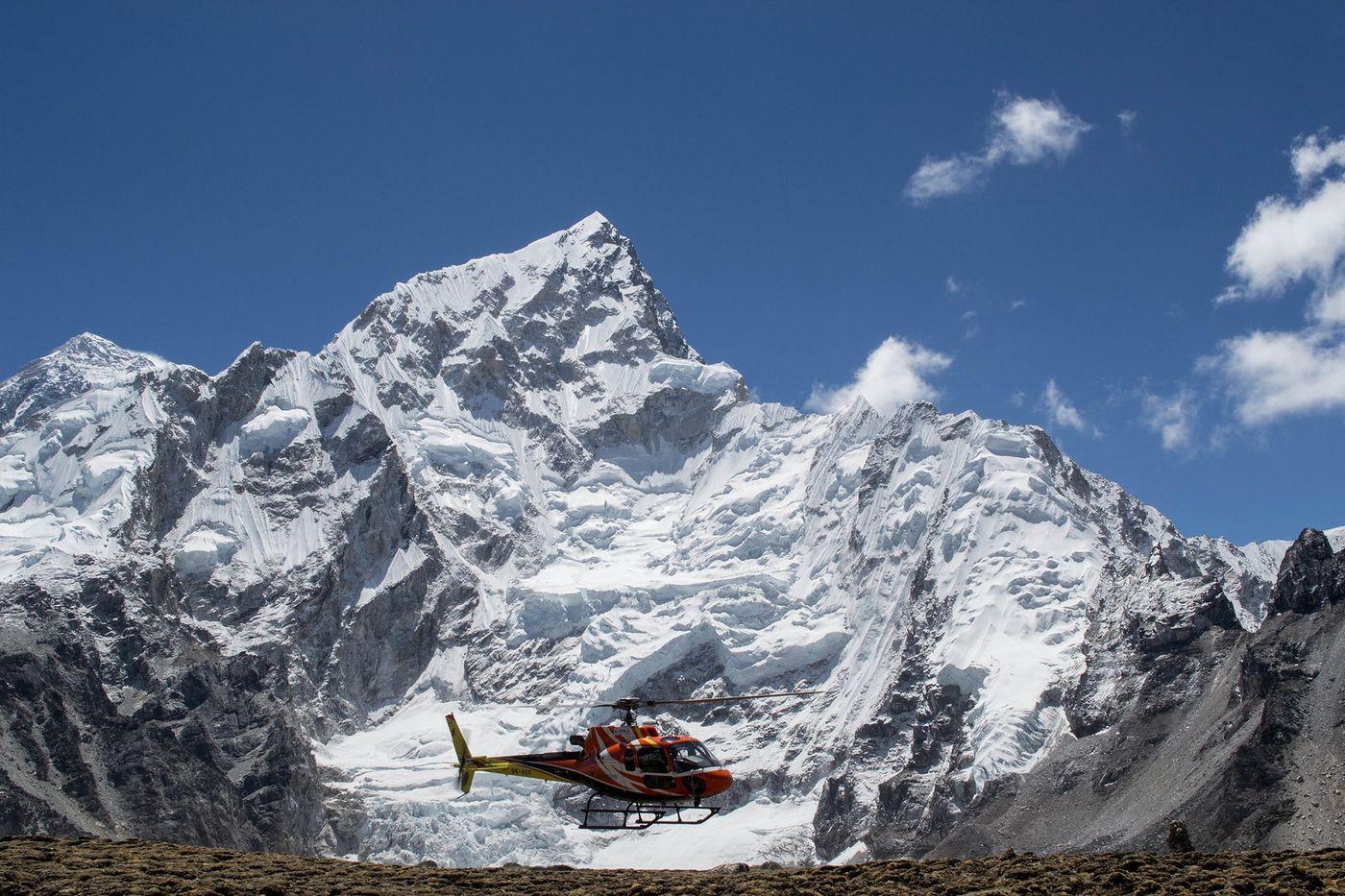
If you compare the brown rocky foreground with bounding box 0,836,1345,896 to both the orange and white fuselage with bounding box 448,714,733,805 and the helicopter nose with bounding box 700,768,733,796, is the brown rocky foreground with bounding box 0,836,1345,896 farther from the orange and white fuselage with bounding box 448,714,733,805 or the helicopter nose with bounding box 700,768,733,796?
the orange and white fuselage with bounding box 448,714,733,805

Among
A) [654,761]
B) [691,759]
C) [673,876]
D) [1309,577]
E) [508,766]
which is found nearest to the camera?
[673,876]

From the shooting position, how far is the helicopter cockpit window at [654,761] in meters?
55.6

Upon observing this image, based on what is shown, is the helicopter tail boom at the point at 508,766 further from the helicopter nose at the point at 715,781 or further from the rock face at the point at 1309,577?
the rock face at the point at 1309,577

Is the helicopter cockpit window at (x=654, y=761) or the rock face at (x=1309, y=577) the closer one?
the helicopter cockpit window at (x=654, y=761)

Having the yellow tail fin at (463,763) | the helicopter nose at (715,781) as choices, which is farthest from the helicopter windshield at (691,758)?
the yellow tail fin at (463,763)

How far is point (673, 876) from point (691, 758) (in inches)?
512

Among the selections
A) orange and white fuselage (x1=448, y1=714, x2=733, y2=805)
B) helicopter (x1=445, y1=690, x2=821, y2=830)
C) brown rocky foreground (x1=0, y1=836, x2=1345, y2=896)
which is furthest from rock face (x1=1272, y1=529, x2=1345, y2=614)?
brown rocky foreground (x1=0, y1=836, x2=1345, y2=896)

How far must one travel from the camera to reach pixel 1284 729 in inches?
5354

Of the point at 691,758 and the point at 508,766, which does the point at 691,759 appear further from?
the point at 508,766

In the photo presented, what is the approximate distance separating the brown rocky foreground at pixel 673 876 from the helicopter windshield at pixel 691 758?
37.0 ft

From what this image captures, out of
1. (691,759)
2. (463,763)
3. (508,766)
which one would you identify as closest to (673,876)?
(691,759)

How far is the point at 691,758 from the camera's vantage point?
Answer: 183 ft

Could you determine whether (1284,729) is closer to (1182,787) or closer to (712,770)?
(1182,787)

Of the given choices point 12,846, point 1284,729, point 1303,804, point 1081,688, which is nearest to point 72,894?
point 12,846
